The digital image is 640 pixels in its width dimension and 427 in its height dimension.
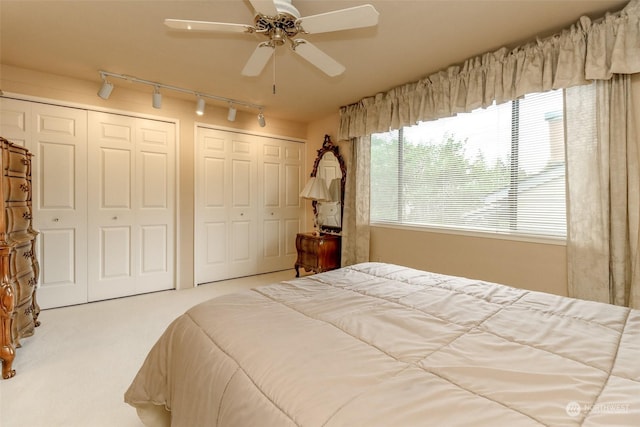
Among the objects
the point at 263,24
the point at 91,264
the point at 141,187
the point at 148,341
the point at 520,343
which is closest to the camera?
the point at 520,343

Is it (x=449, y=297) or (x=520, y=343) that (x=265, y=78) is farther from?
(x=520, y=343)

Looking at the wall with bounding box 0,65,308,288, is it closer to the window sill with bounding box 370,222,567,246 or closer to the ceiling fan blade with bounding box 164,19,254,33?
the ceiling fan blade with bounding box 164,19,254,33

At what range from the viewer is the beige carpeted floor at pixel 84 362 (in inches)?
65.6

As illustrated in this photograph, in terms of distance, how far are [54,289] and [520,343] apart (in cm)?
406

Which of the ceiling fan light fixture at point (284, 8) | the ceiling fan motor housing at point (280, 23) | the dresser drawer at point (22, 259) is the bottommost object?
the dresser drawer at point (22, 259)

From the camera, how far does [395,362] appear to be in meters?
0.91

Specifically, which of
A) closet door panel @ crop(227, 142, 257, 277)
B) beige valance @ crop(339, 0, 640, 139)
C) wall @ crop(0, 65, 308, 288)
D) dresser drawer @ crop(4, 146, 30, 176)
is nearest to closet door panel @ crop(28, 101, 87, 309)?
wall @ crop(0, 65, 308, 288)

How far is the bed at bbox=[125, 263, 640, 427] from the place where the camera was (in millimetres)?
711

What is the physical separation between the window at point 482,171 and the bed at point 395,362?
4.47 ft

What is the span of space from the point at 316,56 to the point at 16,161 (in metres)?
2.46

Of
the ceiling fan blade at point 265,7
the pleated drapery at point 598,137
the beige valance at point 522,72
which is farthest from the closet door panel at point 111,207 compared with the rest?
the pleated drapery at point 598,137

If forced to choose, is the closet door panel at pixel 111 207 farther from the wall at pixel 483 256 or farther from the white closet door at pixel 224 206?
the wall at pixel 483 256

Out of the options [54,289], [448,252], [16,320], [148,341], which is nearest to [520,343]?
[448,252]

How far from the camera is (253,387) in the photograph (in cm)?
87
